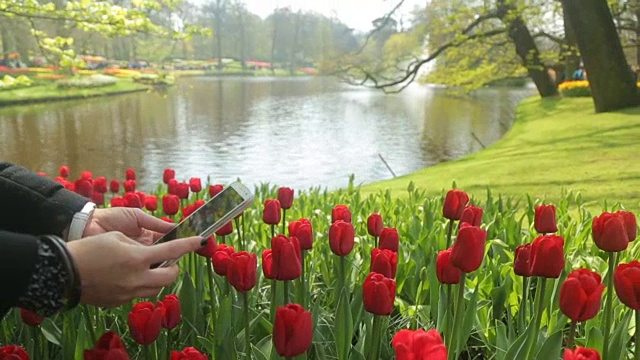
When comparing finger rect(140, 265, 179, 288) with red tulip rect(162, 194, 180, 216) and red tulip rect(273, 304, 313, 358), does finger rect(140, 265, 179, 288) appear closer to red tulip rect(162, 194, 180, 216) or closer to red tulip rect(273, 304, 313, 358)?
red tulip rect(273, 304, 313, 358)

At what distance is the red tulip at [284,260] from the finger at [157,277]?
25cm

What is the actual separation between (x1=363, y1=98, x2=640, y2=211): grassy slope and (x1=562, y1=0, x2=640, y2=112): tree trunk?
470mm

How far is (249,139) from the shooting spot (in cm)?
1633

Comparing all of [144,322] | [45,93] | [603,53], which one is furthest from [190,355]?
[45,93]

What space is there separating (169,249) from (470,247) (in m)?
0.63

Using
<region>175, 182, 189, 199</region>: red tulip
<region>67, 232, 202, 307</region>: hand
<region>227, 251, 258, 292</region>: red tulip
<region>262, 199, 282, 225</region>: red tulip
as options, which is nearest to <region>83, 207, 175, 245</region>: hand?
<region>262, 199, 282, 225</region>: red tulip

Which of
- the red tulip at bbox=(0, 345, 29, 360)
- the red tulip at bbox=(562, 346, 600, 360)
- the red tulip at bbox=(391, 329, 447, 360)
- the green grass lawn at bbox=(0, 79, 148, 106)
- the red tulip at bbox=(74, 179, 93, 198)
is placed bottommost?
the green grass lawn at bbox=(0, 79, 148, 106)

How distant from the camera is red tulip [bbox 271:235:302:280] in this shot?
141cm

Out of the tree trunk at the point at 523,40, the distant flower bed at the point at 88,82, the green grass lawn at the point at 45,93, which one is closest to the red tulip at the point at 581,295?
the tree trunk at the point at 523,40

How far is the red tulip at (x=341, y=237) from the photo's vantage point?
1642 millimetres

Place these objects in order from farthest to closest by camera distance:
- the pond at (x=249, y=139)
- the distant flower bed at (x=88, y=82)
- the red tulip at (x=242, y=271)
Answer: the distant flower bed at (x=88, y=82) → the pond at (x=249, y=139) → the red tulip at (x=242, y=271)

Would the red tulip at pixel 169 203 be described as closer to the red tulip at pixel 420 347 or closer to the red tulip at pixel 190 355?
the red tulip at pixel 190 355

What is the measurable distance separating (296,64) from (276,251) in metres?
65.9

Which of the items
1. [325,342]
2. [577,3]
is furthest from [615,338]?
[577,3]
